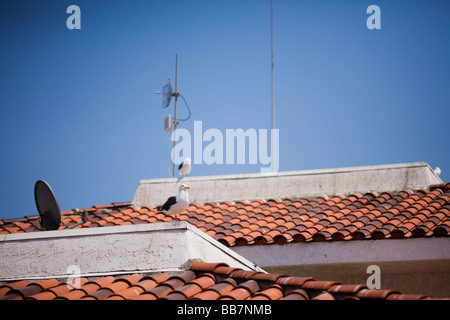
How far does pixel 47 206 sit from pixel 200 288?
2.84 metres

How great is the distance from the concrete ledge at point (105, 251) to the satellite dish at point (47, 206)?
0.88 meters

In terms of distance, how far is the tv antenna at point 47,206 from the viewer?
287 inches

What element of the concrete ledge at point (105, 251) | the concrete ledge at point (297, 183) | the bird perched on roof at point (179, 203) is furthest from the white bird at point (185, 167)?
the concrete ledge at point (105, 251)

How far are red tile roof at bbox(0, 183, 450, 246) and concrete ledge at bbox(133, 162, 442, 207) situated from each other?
20cm

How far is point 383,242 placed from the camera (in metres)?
8.70

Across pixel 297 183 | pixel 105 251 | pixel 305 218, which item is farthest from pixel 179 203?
pixel 297 183

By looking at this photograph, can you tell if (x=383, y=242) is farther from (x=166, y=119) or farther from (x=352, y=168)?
(x=166, y=119)

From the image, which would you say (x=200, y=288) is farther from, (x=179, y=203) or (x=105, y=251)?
(x=179, y=203)

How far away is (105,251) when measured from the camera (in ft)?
20.4

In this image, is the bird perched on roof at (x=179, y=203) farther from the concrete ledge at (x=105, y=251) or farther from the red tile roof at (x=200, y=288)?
the red tile roof at (x=200, y=288)

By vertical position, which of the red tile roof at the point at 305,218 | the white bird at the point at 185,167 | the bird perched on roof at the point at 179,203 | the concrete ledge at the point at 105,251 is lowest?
the red tile roof at the point at 305,218

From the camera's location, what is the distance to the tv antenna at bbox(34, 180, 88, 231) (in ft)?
24.0
